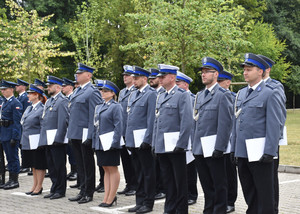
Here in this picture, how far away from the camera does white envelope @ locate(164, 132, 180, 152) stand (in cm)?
→ 716

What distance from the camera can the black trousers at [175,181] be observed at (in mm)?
7203

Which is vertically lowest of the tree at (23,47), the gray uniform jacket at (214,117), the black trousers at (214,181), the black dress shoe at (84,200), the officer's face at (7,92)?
the black dress shoe at (84,200)

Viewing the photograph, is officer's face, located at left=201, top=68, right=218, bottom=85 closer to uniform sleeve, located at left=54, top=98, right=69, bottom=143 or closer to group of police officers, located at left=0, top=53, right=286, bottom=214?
group of police officers, located at left=0, top=53, right=286, bottom=214

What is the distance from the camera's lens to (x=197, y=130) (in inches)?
276

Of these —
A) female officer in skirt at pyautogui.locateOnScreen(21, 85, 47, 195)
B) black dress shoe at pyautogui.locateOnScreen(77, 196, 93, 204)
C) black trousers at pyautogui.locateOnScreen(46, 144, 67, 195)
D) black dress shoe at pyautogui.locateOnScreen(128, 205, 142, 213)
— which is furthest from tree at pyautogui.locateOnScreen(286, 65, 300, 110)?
black dress shoe at pyautogui.locateOnScreen(128, 205, 142, 213)

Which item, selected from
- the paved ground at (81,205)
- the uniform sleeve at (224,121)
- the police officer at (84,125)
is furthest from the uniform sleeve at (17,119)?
the uniform sleeve at (224,121)

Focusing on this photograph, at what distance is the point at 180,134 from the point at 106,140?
5.50 ft

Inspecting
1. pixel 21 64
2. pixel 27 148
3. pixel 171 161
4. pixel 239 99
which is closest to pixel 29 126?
pixel 27 148

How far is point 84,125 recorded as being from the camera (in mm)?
8992

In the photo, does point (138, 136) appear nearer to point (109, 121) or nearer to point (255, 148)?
point (109, 121)

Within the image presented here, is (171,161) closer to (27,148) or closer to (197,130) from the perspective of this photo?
(197,130)

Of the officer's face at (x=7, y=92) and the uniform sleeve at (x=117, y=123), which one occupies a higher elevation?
the officer's face at (x=7, y=92)

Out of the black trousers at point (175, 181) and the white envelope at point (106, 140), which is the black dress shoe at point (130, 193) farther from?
the black trousers at point (175, 181)

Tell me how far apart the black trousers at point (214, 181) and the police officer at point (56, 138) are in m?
3.39
